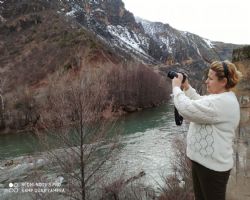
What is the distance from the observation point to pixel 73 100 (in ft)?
39.8

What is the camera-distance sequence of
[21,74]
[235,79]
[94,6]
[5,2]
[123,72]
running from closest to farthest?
[235,79], [123,72], [21,74], [5,2], [94,6]

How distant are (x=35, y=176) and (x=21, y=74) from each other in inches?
1772

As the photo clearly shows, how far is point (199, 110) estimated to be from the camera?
8.01 ft

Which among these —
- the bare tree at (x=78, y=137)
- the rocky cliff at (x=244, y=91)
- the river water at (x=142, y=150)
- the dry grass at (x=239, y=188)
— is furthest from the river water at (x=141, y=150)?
the rocky cliff at (x=244, y=91)

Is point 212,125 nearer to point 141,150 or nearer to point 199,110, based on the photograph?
point 199,110

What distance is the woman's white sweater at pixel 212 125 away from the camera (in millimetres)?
2455

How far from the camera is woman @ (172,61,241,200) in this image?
246cm

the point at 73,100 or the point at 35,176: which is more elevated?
the point at 73,100

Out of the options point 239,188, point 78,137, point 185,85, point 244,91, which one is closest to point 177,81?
point 185,85

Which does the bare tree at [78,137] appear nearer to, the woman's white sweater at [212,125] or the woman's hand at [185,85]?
the woman's hand at [185,85]

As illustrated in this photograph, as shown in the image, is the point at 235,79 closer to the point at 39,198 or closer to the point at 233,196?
the point at 233,196

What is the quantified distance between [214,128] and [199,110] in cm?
18

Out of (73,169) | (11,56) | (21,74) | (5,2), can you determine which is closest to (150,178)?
(73,169)

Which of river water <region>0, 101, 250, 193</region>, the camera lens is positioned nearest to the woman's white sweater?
the camera lens
